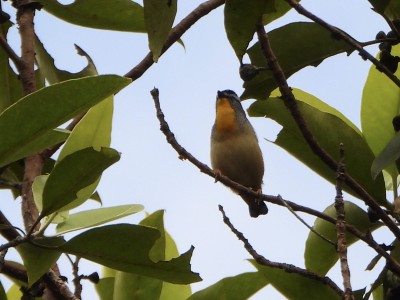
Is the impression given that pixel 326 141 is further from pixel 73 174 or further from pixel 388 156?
pixel 73 174

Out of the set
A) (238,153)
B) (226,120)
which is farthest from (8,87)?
(226,120)

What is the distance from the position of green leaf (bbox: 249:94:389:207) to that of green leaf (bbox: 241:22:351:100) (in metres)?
0.09

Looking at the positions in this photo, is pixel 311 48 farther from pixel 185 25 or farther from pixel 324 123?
pixel 185 25

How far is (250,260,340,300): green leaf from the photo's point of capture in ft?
6.50

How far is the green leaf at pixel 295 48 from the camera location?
217 cm

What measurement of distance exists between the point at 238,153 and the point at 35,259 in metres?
3.11

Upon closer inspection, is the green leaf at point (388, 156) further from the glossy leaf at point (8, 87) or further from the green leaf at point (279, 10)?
the glossy leaf at point (8, 87)

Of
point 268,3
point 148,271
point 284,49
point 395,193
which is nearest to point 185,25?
point 284,49

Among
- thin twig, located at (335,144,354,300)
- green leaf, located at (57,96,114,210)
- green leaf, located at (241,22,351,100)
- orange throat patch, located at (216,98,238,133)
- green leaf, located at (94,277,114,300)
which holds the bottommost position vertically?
thin twig, located at (335,144,354,300)

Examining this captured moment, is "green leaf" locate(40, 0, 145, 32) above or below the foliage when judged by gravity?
above

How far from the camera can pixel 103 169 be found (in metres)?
1.78

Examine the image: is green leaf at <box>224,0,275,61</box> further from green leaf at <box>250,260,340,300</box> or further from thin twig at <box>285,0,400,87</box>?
green leaf at <box>250,260,340,300</box>

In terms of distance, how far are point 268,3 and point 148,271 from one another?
731mm

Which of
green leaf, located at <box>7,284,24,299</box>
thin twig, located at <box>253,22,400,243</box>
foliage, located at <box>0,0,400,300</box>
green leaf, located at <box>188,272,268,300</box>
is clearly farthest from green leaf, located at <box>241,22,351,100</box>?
green leaf, located at <box>7,284,24,299</box>
